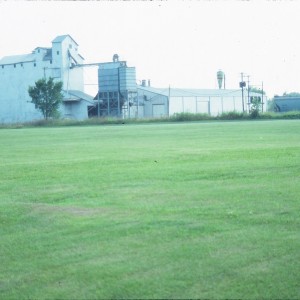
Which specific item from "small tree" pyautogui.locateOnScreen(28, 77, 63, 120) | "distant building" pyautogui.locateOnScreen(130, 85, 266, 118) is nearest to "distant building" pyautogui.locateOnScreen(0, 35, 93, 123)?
"small tree" pyautogui.locateOnScreen(28, 77, 63, 120)

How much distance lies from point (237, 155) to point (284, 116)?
60.5 meters

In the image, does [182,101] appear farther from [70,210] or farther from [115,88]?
[70,210]

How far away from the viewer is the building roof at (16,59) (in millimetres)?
85938

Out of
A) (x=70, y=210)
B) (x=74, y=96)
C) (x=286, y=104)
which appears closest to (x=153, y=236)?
(x=70, y=210)

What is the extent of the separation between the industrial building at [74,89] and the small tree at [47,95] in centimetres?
439

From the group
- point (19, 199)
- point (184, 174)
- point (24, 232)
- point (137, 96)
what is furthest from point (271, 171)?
point (137, 96)

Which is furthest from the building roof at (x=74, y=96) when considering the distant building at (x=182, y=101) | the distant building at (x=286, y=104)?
the distant building at (x=286, y=104)

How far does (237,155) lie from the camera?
1500cm

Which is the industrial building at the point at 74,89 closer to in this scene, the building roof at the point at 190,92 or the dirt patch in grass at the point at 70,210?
the building roof at the point at 190,92

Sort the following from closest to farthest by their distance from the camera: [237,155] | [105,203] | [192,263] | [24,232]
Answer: [192,263]
[24,232]
[105,203]
[237,155]

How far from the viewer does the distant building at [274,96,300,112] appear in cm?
10544

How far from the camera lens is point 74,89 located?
8400 cm

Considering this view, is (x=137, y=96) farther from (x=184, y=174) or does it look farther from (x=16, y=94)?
(x=184, y=174)

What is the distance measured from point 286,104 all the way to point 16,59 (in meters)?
50.7
